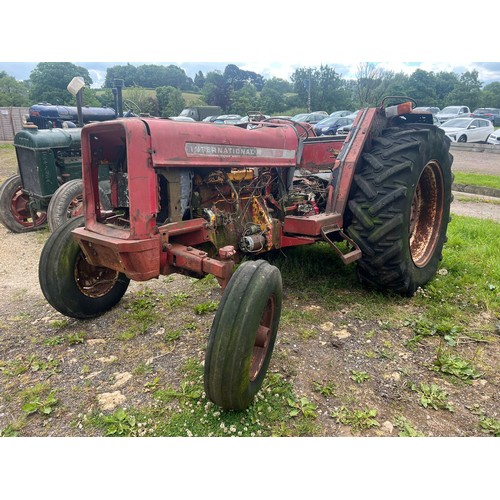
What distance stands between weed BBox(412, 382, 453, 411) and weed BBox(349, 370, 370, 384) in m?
0.29

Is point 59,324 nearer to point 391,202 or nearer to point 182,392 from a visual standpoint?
point 182,392

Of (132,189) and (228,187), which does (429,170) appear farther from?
(132,189)

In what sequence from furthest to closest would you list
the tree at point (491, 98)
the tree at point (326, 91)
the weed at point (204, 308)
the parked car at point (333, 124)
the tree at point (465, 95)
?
the tree at point (326, 91) → the tree at point (491, 98) → the tree at point (465, 95) → the parked car at point (333, 124) → the weed at point (204, 308)

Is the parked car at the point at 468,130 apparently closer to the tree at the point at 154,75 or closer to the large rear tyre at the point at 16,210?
the tree at the point at 154,75

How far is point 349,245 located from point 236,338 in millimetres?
1919

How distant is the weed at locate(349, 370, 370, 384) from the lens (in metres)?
2.70

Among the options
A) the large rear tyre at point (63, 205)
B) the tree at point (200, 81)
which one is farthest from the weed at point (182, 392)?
the tree at point (200, 81)

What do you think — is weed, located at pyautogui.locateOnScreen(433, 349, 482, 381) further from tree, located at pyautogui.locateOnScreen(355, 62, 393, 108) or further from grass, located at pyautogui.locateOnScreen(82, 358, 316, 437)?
tree, located at pyautogui.locateOnScreen(355, 62, 393, 108)

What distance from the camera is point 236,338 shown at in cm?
215

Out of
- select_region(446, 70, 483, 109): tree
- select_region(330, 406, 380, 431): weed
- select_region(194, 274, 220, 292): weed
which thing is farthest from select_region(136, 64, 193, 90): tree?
select_region(446, 70, 483, 109): tree

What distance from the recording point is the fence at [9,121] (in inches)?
890

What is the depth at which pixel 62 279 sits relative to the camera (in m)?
3.20

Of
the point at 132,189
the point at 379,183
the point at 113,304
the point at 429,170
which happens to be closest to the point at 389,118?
the point at 429,170

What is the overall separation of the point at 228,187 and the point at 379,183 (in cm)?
125
